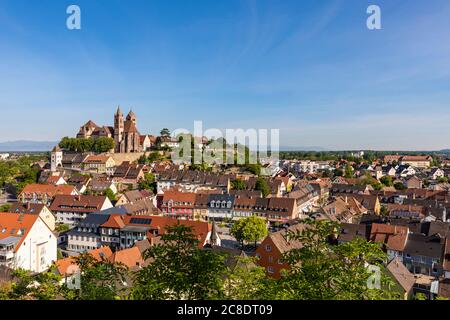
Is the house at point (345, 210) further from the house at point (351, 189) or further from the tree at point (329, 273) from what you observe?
the tree at point (329, 273)

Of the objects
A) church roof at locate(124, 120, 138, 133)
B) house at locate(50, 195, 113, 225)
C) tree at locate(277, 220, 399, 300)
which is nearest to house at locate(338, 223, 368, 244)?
tree at locate(277, 220, 399, 300)

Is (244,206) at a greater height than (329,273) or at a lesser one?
lesser

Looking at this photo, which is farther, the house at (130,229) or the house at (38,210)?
the house at (38,210)

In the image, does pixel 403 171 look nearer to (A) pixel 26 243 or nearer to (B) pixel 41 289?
(A) pixel 26 243

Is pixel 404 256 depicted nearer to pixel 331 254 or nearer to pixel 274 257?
pixel 274 257

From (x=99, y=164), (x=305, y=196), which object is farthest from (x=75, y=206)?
(x=305, y=196)

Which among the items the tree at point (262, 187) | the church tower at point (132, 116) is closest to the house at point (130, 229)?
the tree at point (262, 187)
